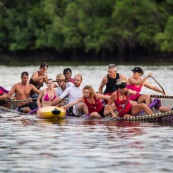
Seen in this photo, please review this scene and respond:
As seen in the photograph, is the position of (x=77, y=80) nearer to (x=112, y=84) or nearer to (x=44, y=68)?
(x=112, y=84)

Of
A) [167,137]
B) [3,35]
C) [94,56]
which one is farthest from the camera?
[3,35]

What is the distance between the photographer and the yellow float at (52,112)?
2644cm

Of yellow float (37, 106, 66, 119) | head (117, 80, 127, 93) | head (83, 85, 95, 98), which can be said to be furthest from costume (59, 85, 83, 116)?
head (117, 80, 127, 93)

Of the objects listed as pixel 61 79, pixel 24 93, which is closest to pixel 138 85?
pixel 61 79

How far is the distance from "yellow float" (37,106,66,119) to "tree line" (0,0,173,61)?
59.6m

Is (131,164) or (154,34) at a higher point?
(154,34)

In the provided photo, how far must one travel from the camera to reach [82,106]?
2650cm

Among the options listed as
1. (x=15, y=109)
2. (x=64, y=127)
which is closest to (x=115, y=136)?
(x=64, y=127)

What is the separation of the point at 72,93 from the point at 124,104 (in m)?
2.34

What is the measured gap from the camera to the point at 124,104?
82.4ft

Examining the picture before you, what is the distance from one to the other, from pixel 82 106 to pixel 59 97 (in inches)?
41.4

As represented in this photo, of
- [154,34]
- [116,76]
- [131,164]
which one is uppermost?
[154,34]

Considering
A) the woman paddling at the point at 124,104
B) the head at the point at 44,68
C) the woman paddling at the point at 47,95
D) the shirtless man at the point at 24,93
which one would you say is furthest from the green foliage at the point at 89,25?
the woman paddling at the point at 124,104

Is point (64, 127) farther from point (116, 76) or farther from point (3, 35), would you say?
point (3, 35)
